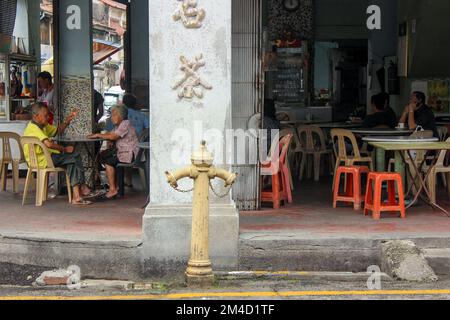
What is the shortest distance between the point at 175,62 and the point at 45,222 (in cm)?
266

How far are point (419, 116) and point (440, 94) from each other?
156 inches

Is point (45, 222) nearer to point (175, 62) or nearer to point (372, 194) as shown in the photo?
point (175, 62)

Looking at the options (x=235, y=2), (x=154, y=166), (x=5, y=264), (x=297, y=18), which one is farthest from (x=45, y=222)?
(x=297, y=18)

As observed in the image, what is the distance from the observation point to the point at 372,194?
10.1 metres

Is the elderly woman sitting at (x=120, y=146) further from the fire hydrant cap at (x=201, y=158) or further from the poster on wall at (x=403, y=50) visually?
the poster on wall at (x=403, y=50)

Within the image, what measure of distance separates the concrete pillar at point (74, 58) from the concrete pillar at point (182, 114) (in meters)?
3.79

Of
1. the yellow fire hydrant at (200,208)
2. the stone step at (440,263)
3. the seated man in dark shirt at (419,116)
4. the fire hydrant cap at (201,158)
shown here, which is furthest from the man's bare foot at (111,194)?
the stone step at (440,263)

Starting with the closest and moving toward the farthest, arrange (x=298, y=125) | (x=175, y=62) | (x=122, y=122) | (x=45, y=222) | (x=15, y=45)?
1. (x=175, y=62)
2. (x=45, y=222)
3. (x=122, y=122)
4. (x=298, y=125)
5. (x=15, y=45)

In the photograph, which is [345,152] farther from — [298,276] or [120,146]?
[298,276]

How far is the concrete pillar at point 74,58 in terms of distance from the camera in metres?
11.7

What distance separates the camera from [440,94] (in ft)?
52.4

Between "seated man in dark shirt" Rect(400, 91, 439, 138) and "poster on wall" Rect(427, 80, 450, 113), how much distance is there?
12.3 ft

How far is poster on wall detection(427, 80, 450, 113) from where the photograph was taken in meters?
15.9

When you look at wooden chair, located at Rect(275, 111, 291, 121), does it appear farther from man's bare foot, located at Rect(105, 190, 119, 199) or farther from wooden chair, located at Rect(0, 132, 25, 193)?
wooden chair, located at Rect(0, 132, 25, 193)
